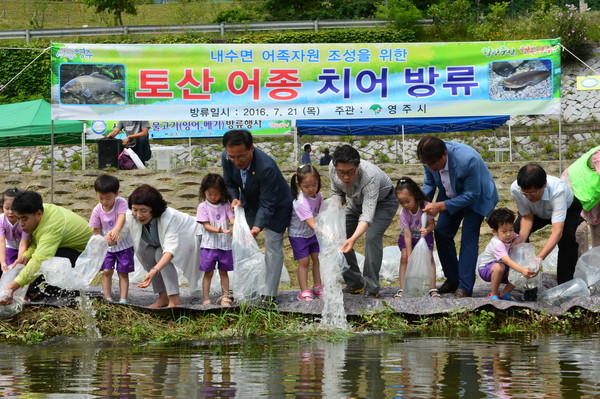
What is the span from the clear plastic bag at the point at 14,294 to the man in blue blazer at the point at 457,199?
3470 mm

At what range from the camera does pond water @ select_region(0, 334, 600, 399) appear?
14.2 feet

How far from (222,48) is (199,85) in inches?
21.4

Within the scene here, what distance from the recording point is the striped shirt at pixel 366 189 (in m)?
7.25

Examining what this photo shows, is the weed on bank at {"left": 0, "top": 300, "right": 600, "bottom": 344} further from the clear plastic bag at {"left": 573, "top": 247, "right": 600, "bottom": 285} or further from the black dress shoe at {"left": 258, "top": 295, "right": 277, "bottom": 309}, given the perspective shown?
the clear plastic bag at {"left": 573, "top": 247, "right": 600, "bottom": 285}

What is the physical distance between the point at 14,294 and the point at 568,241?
4.86m

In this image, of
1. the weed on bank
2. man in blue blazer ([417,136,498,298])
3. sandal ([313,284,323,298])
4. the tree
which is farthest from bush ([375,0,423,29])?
the weed on bank

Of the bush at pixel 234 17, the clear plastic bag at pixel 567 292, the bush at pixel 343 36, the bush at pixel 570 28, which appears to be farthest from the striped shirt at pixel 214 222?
the bush at pixel 234 17

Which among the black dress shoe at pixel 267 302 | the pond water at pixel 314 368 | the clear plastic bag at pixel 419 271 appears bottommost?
the pond water at pixel 314 368

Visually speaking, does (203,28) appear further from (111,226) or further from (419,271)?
(419,271)

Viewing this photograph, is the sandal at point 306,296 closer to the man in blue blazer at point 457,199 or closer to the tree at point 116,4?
the man in blue blazer at point 457,199

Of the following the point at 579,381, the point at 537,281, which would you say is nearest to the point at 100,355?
the point at 579,381

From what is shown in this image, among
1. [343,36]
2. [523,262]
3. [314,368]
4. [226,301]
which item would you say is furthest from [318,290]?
[343,36]

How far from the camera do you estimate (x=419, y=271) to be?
752cm

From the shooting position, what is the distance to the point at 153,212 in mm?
7223
